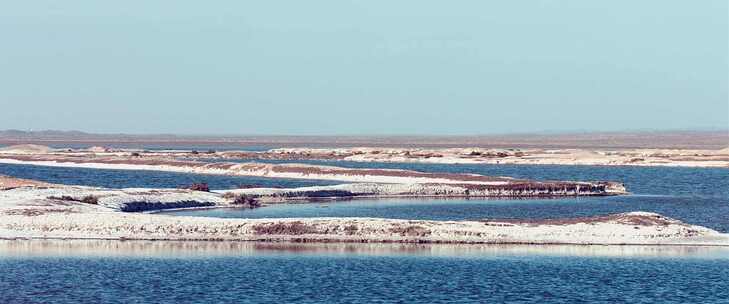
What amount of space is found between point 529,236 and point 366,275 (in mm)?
A: 9610

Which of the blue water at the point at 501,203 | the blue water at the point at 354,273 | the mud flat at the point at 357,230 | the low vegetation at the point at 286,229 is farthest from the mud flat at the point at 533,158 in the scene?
the low vegetation at the point at 286,229

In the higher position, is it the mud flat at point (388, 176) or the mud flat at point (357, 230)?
the mud flat at point (357, 230)

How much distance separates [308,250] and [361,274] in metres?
5.37

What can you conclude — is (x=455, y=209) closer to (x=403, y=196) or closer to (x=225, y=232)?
(x=403, y=196)

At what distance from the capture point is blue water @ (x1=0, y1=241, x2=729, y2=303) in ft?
90.4

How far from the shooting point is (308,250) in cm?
3606

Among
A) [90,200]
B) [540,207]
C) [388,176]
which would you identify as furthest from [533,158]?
[90,200]

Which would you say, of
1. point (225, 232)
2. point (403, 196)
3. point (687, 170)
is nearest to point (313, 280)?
point (225, 232)

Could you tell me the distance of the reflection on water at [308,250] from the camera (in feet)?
115

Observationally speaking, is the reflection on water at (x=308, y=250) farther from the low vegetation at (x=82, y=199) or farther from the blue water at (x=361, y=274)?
the low vegetation at (x=82, y=199)

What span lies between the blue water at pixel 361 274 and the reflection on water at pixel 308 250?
0.14 feet

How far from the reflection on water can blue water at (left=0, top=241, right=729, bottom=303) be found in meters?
0.04

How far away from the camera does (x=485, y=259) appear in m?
34.2

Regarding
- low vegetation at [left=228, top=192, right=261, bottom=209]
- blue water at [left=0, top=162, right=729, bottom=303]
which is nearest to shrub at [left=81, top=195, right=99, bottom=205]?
low vegetation at [left=228, top=192, right=261, bottom=209]
